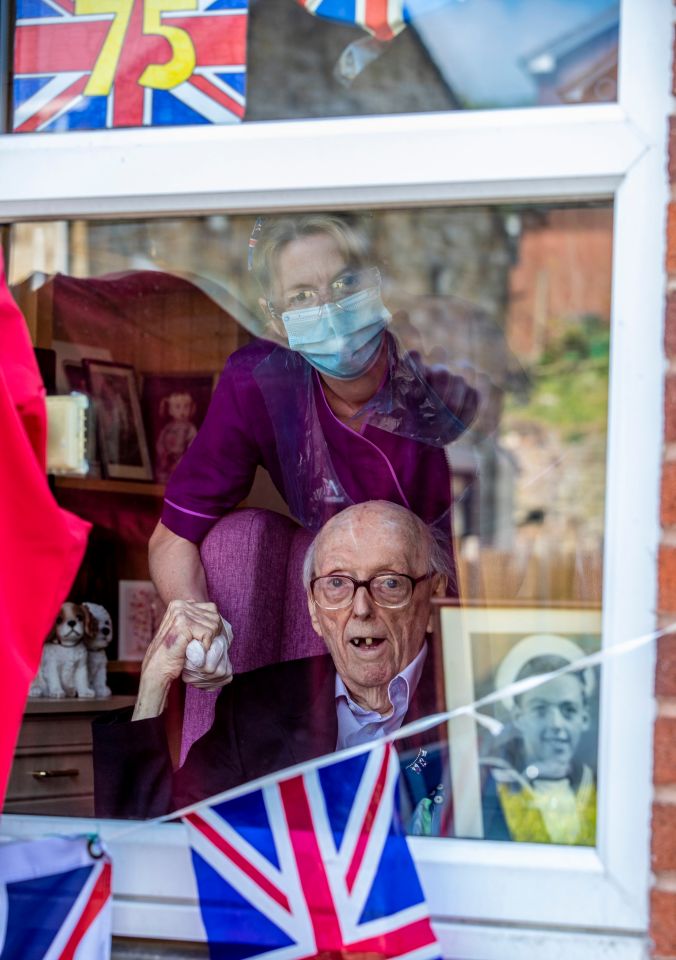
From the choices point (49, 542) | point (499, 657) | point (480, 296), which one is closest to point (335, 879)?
point (499, 657)

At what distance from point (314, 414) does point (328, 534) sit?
0.84ft

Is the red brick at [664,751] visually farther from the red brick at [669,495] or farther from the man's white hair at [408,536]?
the man's white hair at [408,536]

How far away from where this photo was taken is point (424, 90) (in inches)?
72.6

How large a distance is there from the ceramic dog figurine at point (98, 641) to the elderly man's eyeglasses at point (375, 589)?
25.9 inches

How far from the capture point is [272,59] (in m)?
1.94

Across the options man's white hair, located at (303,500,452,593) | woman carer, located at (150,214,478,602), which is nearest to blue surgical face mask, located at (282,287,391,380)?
woman carer, located at (150,214,478,602)

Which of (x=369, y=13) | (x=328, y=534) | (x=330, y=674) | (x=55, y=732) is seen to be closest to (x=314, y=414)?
(x=328, y=534)

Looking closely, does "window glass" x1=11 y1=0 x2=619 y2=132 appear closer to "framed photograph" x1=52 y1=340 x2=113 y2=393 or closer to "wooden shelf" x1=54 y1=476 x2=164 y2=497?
"framed photograph" x1=52 y1=340 x2=113 y2=393

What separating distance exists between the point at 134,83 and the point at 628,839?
5.14ft

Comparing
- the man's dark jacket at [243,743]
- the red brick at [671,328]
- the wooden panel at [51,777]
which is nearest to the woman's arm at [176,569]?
the man's dark jacket at [243,743]

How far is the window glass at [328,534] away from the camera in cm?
185

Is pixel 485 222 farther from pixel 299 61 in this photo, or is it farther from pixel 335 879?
pixel 335 879

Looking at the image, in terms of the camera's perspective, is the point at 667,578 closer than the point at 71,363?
Yes

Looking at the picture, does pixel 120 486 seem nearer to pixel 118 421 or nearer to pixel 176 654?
pixel 118 421
